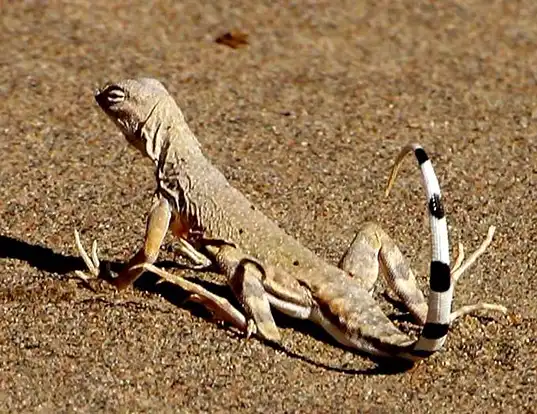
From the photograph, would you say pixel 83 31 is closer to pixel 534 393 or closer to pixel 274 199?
pixel 274 199

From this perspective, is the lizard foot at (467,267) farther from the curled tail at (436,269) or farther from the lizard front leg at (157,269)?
the lizard front leg at (157,269)

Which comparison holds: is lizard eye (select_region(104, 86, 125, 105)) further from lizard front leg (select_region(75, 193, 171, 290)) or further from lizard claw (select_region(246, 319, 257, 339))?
lizard claw (select_region(246, 319, 257, 339))

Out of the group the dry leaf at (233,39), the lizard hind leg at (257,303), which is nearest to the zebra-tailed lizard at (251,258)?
the lizard hind leg at (257,303)

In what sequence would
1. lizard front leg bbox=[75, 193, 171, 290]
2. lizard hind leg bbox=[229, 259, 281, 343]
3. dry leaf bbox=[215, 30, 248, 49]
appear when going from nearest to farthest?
lizard hind leg bbox=[229, 259, 281, 343], lizard front leg bbox=[75, 193, 171, 290], dry leaf bbox=[215, 30, 248, 49]

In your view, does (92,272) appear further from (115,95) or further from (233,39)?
(233,39)

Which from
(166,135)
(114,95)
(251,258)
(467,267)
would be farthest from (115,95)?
(467,267)

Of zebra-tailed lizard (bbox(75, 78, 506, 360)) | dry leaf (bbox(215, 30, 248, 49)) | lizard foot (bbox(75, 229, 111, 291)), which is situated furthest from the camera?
dry leaf (bbox(215, 30, 248, 49))

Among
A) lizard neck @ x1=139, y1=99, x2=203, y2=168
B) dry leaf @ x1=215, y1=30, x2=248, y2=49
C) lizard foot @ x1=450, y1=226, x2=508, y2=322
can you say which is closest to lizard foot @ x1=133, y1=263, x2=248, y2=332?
lizard neck @ x1=139, y1=99, x2=203, y2=168

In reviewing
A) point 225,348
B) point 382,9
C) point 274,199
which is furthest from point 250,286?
point 382,9
